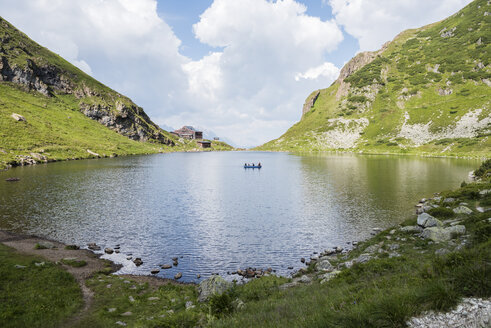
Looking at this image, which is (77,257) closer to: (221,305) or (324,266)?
(221,305)

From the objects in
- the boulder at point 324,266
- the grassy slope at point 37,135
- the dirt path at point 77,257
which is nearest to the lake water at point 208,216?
the dirt path at point 77,257

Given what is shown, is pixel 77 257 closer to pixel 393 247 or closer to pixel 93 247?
pixel 93 247

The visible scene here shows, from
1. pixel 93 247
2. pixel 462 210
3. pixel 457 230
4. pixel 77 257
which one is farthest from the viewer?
pixel 93 247

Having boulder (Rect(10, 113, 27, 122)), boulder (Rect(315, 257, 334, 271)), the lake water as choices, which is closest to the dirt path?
the lake water

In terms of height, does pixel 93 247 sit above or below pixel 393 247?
below

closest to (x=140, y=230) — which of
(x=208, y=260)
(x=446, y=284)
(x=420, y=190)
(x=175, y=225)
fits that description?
(x=175, y=225)

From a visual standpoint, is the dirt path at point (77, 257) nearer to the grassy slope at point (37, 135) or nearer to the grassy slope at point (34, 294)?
the grassy slope at point (34, 294)

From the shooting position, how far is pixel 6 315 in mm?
15258

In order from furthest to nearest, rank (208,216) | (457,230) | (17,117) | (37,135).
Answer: (17,117) → (37,135) → (208,216) → (457,230)

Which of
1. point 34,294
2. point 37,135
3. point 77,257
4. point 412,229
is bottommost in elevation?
point 77,257

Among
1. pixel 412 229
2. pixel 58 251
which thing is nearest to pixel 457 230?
pixel 412 229

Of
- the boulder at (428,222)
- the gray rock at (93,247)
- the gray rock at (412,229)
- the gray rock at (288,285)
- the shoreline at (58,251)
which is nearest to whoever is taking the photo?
the gray rock at (288,285)

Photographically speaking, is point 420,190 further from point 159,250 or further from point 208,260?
point 159,250

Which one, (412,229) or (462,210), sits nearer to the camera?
(412,229)
